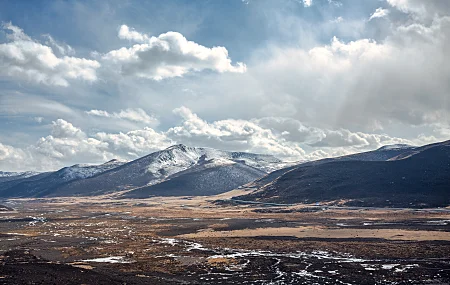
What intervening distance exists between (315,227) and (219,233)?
26045 millimetres

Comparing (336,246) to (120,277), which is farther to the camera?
(336,246)

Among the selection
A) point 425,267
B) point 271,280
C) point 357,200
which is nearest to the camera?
point 271,280

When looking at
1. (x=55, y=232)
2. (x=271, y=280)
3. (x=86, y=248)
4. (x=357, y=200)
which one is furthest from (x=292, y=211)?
(x=271, y=280)

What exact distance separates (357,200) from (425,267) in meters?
134

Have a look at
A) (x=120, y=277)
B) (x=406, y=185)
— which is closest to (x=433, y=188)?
(x=406, y=185)

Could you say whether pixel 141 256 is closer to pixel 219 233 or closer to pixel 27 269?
pixel 27 269

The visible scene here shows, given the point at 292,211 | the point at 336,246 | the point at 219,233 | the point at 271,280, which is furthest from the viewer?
the point at 292,211

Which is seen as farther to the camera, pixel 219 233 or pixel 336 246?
pixel 219 233

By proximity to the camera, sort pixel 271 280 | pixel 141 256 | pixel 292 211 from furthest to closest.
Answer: pixel 292 211, pixel 141 256, pixel 271 280

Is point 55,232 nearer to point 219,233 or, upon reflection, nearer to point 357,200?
point 219,233

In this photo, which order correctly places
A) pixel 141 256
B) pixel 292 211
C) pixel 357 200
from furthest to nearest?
pixel 357 200 → pixel 292 211 → pixel 141 256

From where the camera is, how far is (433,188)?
18525 centimetres

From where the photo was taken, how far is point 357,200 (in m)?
180

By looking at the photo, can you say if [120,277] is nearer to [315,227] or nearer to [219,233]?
[219,233]
